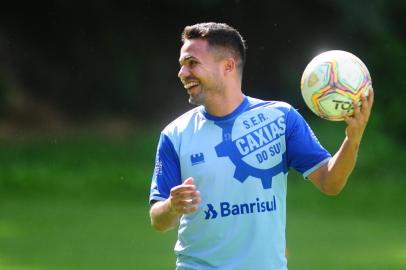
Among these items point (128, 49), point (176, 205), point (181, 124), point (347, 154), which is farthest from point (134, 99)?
point (176, 205)

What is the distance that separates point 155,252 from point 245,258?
6.36 m

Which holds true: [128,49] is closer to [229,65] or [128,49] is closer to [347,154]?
[229,65]

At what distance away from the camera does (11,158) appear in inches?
712

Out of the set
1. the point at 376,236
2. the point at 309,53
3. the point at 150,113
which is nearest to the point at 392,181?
the point at 376,236

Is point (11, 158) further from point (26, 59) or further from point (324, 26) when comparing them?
point (324, 26)

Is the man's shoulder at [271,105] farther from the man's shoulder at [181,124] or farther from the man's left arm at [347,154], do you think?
the man's left arm at [347,154]

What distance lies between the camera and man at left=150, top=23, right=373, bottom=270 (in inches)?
194

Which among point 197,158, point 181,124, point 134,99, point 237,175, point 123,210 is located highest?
point 134,99

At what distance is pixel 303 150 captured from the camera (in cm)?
507

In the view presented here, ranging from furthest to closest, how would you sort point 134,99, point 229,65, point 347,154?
point 134,99 → point 229,65 → point 347,154

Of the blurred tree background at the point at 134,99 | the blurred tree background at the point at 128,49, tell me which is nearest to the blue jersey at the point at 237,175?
the blurred tree background at the point at 134,99

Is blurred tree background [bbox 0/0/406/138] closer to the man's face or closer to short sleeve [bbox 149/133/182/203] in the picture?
the man's face

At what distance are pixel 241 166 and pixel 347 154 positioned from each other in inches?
21.6

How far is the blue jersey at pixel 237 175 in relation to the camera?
495cm
